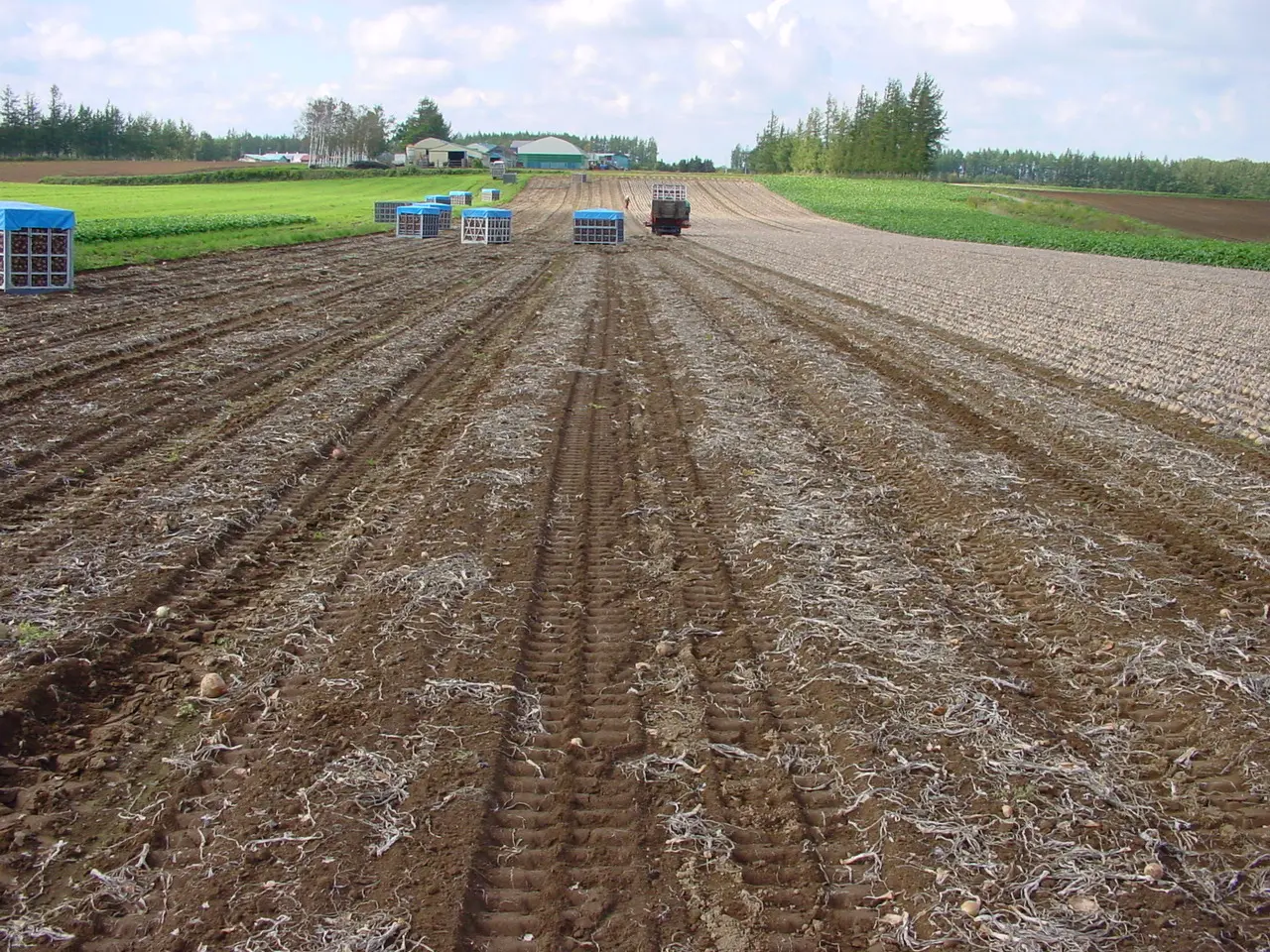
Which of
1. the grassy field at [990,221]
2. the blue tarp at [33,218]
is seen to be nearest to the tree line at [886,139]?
the grassy field at [990,221]

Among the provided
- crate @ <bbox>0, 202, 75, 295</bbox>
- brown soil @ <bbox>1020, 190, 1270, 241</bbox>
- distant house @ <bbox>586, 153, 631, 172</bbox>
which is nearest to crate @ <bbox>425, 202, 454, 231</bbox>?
crate @ <bbox>0, 202, 75, 295</bbox>

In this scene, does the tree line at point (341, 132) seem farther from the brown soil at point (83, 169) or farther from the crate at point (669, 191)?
the crate at point (669, 191)

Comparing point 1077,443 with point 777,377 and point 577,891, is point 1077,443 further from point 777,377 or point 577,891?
point 577,891

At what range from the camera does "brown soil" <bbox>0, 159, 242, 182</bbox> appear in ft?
273

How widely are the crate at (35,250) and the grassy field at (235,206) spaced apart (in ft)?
11.8

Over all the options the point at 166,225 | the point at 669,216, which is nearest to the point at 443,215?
the point at 166,225

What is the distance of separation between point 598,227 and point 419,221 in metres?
7.35

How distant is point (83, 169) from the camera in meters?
89.6

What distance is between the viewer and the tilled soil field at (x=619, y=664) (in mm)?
3762

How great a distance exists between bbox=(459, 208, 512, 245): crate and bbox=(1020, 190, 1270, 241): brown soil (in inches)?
1873

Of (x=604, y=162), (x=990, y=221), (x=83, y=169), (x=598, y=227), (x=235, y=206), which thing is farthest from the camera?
(x=604, y=162)

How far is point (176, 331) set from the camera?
15.0 meters

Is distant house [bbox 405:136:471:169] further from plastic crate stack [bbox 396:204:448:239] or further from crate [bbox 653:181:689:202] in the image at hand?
plastic crate stack [bbox 396:204:448:239]

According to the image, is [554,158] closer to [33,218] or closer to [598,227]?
[598,227]
